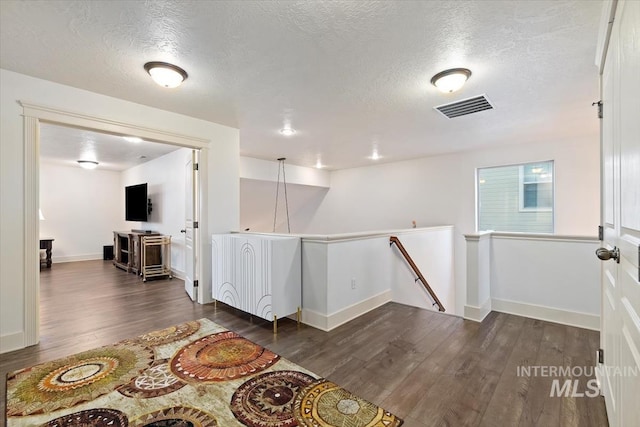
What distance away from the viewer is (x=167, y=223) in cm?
576

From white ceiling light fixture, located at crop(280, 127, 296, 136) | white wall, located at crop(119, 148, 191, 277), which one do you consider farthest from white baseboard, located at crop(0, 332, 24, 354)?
white ceiling light fixture, located at crop(280, 127, 296, 136)

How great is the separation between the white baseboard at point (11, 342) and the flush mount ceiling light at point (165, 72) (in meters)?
2.58

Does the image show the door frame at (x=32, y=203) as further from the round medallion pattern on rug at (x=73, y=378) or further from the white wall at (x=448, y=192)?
the white wall at (x=448, y=192)

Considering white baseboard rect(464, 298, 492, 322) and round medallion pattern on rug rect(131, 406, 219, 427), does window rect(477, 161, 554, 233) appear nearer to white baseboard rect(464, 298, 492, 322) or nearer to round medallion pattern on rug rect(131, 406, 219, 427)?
white baseboard rect(464, 298, 492, 322)

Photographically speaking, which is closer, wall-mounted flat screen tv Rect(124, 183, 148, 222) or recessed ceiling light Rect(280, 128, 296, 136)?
Result: recessed ceiling light Rect(280, 128, 296, 136)

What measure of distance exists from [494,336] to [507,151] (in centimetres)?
376

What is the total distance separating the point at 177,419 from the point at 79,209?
26.4ft

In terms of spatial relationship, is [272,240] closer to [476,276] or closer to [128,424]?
[128,424]

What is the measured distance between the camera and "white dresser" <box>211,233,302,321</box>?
286 centimetres

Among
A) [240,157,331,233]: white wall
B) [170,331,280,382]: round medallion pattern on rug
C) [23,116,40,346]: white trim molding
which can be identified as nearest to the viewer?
[170,331,280,382]: round medallion pattern on rug

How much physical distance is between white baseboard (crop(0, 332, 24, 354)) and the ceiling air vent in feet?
15.6

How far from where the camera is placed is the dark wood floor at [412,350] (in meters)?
1.73

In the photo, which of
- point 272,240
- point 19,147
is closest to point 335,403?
point 272,240

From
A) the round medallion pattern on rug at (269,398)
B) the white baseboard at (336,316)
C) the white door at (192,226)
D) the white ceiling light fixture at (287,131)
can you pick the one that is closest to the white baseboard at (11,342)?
the white door at (192,226)
